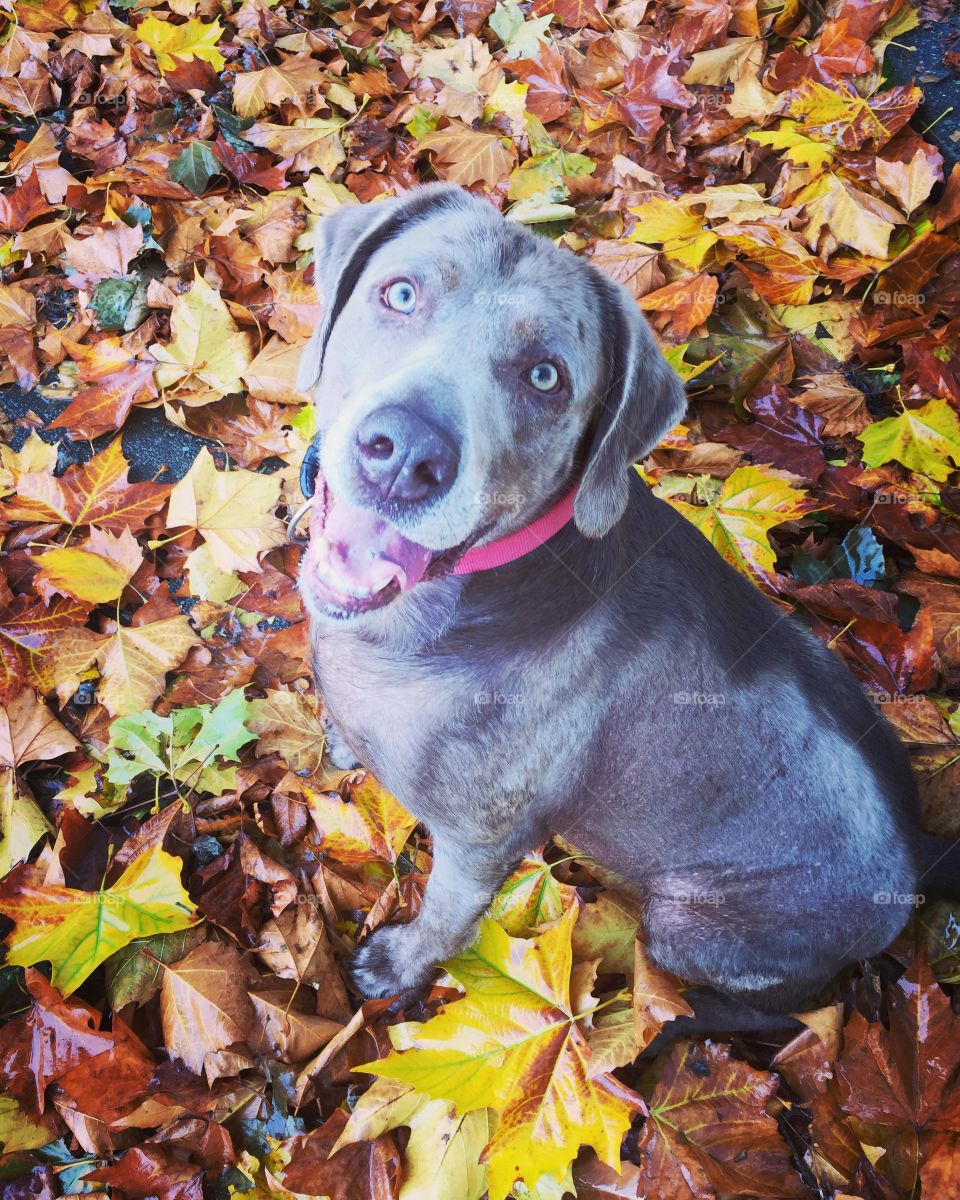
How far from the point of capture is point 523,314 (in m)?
2.47

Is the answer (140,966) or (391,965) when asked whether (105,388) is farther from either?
(391,965)

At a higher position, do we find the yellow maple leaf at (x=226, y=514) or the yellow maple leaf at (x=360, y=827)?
the yellow maple leaf at (x=226, y=514)

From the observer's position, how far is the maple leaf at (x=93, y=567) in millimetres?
3693

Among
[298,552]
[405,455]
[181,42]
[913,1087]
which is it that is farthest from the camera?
[181,42]

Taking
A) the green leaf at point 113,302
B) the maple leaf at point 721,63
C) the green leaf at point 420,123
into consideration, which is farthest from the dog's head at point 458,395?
the maple leaf at point 721,63

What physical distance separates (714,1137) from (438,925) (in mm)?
1115

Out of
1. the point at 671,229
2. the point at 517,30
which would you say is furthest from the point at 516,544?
the point at 517,30

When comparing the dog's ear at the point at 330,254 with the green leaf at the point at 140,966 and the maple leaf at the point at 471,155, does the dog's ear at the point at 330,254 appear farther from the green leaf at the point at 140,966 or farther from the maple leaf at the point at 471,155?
the maple leaf at the point at 471,155

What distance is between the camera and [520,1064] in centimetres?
282

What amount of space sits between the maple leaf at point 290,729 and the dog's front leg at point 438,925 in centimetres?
77

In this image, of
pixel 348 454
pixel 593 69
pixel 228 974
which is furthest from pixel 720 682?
pixel 593 69

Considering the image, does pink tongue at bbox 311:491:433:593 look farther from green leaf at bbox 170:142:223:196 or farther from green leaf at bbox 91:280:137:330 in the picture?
green leaf at bbox 170:142:223:196

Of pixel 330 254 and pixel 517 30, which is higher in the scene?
pixel 517 30

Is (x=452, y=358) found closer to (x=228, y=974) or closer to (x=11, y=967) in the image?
(x=228, y=974)
